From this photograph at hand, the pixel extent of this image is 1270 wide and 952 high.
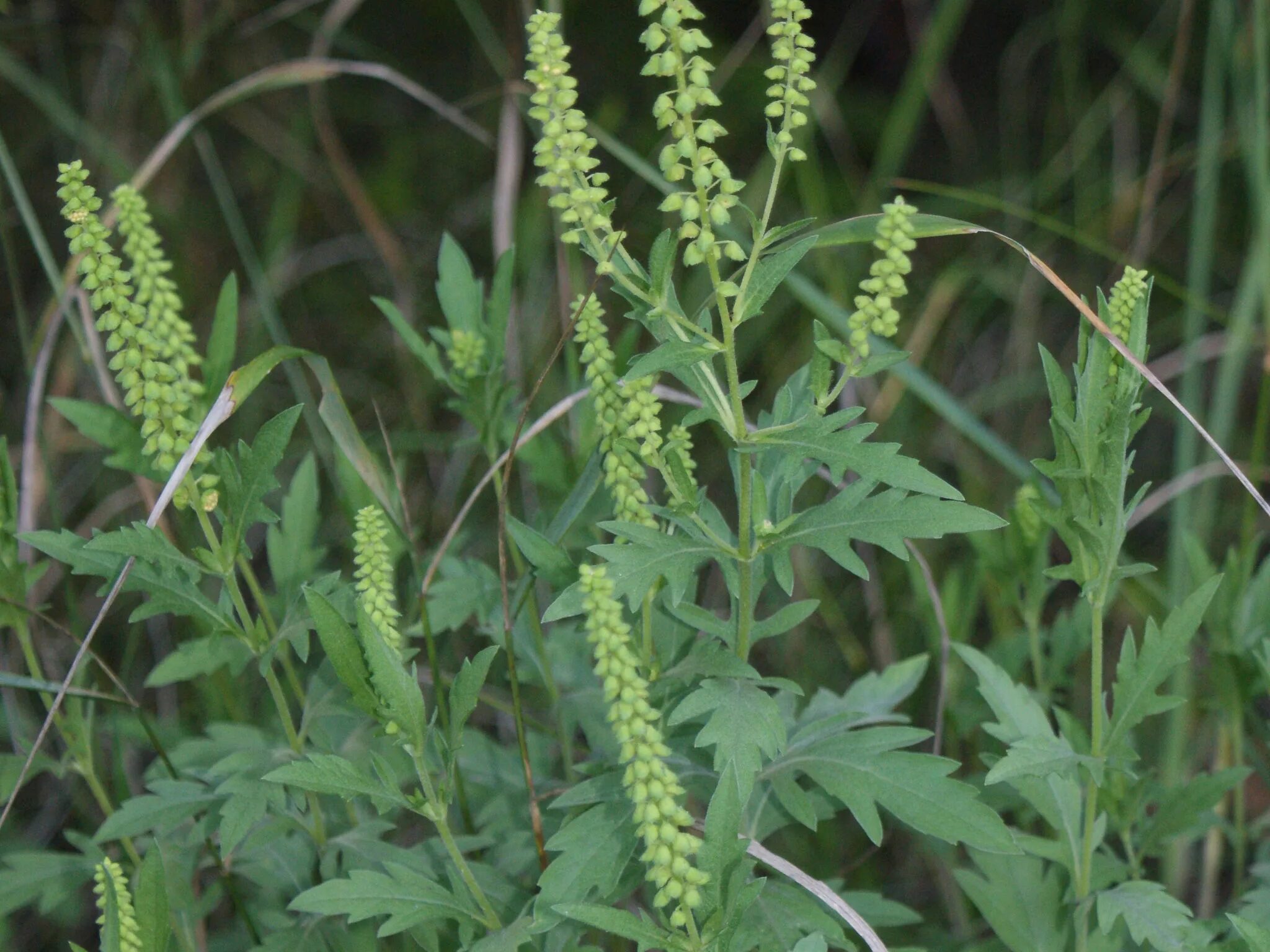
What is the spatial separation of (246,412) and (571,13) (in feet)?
7.72

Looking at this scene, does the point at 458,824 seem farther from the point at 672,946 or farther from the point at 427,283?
the point at 427,283

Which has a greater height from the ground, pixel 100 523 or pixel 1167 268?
pixel 1167 268

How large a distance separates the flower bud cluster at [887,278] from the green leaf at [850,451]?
0.12 metres

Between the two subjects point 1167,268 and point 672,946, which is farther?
point 1167,268

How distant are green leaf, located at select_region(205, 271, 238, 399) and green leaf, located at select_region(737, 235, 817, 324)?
1.17m

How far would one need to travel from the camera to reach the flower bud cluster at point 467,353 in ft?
8.30

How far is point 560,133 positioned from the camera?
1670mm

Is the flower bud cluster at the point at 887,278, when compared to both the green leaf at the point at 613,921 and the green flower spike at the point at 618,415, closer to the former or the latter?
the green flower spike at the point at 618,415

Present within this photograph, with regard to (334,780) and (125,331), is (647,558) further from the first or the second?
(125,331)

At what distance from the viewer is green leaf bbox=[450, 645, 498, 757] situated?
1870mm

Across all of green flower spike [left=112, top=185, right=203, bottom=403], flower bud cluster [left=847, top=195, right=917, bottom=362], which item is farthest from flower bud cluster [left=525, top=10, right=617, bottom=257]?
green flower spike [left=112, top=185, right=203, bottom=403]

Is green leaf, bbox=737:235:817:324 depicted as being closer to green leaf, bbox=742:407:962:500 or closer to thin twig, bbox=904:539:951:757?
green leaf, bbox=742:407:962:500

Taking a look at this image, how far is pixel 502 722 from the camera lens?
3635 mm

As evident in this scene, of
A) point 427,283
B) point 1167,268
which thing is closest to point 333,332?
point 427,283
